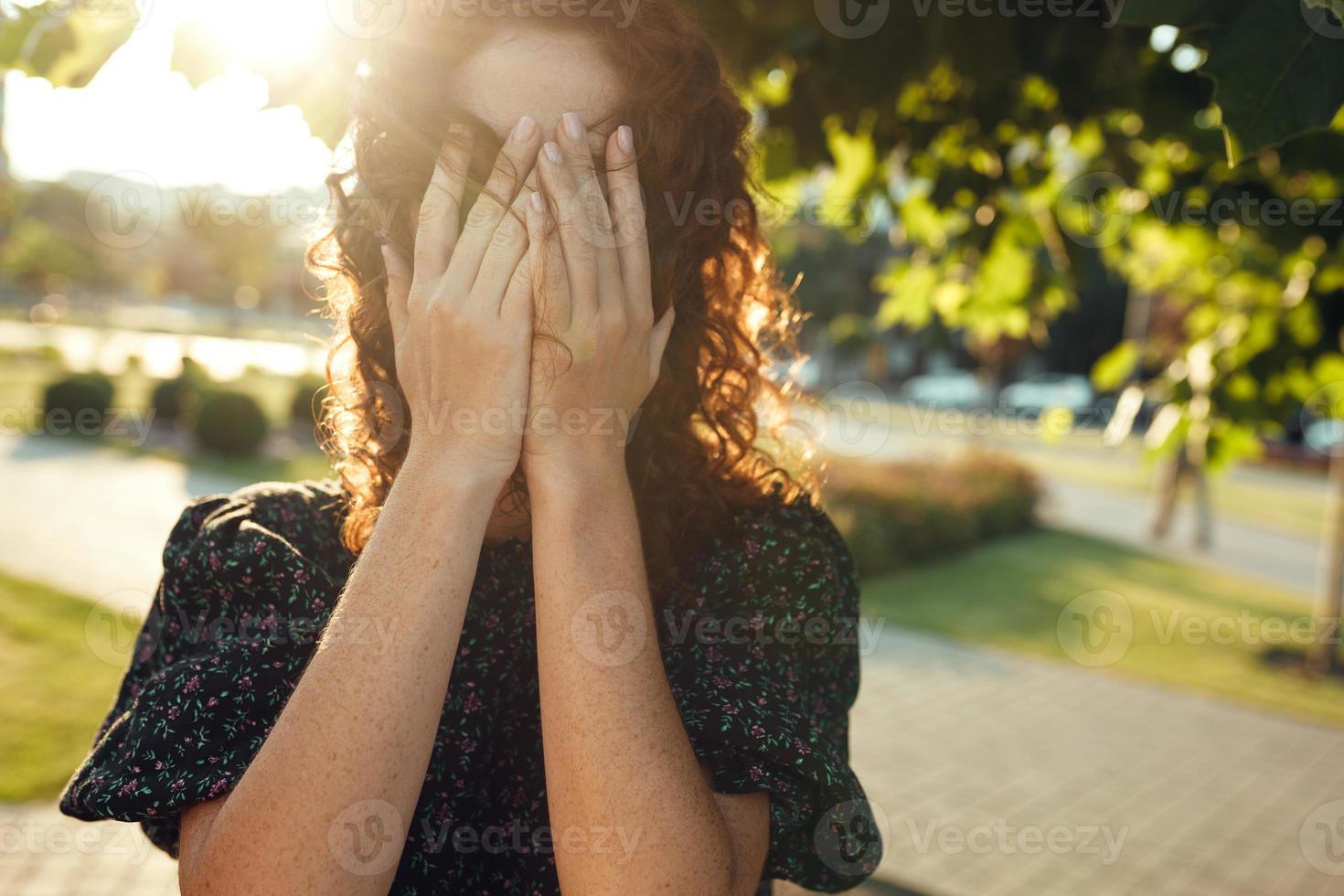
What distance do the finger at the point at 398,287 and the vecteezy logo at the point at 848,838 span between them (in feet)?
3.07

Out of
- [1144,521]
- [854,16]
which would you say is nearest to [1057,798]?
[854,16]

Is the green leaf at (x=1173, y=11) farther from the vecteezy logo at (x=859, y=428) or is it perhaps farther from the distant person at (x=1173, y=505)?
the vecteezy logo at (x=859, y=428)

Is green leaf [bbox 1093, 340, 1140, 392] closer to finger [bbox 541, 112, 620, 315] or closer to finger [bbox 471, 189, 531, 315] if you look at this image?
finger [bbox 541, 112, 620, 315]

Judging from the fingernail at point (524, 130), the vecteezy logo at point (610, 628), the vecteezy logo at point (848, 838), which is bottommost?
the vecteezy logo at point (848, 838)

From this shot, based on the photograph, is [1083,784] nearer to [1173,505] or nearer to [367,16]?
[367,16]

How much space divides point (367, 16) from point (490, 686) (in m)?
1.21

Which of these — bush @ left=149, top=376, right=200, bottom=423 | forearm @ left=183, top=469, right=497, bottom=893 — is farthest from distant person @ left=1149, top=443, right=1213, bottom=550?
bush @ left=149, top=376, right=200, bottom=423

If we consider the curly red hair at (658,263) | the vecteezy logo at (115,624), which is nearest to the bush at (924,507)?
the vecteezy logo at (115,624)

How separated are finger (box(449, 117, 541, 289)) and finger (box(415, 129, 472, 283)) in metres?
0.03

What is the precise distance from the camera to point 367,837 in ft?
3.91

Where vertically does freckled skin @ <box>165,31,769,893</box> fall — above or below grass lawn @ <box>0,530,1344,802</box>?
above

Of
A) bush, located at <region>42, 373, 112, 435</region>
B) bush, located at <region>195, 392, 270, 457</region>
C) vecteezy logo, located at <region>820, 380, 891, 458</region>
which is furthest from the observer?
vecteezy logo, located at <region>820, 380, 891, 458</region>

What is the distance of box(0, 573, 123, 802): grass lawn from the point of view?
5.19 meters

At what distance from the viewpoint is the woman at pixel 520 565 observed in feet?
4.00
